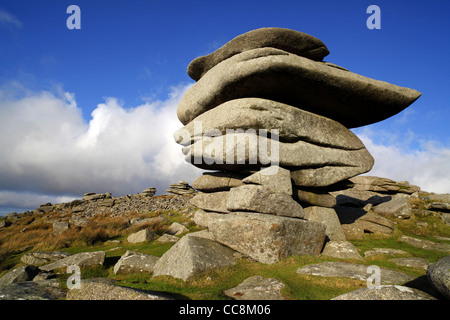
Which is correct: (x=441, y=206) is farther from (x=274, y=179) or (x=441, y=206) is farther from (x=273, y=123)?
(x=273, y=123)

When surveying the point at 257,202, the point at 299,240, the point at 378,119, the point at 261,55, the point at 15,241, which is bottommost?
the point at 15,241

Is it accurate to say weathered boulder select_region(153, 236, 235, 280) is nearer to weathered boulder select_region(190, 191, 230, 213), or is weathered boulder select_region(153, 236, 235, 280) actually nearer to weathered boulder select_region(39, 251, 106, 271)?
weathered boulder select_region(39, 251, 106, 271)

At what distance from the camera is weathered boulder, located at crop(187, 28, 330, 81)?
11.9m

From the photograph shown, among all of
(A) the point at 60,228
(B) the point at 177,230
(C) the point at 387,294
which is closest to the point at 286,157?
(C) the point at 387,294

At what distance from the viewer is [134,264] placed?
9055mm

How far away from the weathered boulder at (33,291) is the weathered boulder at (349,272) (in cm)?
725

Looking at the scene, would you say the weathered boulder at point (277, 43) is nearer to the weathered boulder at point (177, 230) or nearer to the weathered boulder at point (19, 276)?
the weathered boulder at point (177, 230)

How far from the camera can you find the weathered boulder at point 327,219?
12602 mm

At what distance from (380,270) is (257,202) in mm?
4862

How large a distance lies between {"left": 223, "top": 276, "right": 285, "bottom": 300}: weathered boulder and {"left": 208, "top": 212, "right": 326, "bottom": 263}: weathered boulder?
6.27 ft

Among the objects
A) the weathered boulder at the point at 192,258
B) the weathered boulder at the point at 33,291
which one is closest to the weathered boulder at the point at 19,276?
the weathered boulder at the point at 33,291

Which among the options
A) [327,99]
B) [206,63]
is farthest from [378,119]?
[206,63]
